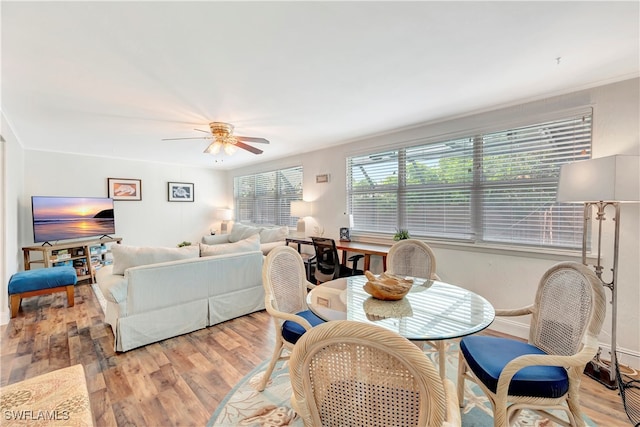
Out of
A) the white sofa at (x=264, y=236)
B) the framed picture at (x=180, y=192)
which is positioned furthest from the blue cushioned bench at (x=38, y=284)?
the framed picture at (x=180, y=192)

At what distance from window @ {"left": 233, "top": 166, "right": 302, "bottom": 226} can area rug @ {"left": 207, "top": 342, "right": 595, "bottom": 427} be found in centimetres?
380

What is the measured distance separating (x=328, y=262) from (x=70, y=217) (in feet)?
15.6

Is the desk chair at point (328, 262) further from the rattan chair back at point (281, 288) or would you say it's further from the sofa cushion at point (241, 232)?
the sofa cushion at point (241, 232)

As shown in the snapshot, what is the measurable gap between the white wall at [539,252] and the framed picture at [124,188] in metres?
4.85

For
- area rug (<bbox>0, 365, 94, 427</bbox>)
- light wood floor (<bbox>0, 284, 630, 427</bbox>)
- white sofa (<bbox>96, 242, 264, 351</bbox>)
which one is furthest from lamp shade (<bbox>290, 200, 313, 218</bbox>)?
area rug (<bbox>0, 365, 94, 427</bbox>)

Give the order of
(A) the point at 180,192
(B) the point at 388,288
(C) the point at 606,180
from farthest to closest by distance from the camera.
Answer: (A) the point at 180,192
(C) the point at 606,180
(B) the point at 388,288

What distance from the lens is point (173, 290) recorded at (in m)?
2.79

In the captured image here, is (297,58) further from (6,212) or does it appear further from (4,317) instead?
(4,317)

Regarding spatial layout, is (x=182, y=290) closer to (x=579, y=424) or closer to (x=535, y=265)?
(x=579, y=424)

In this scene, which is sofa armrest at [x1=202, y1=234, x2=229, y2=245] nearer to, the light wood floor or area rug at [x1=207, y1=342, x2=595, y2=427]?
the light wood floor

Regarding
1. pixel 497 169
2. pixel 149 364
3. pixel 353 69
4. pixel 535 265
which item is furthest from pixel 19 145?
pixel 535 265

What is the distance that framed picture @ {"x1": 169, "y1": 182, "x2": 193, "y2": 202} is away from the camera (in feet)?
21.0

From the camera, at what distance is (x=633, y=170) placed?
6.03 ft

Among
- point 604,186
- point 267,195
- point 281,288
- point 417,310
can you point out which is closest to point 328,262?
point 281,288
